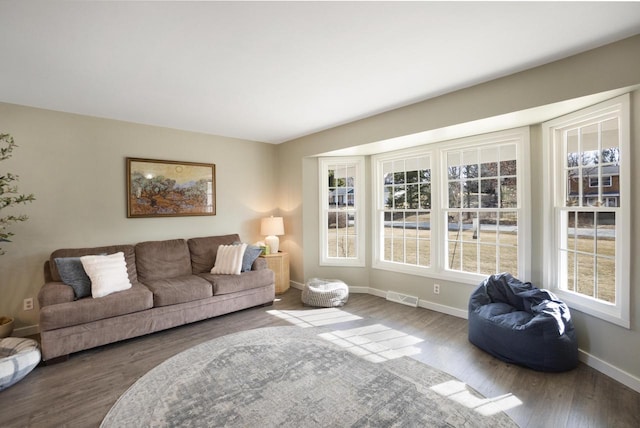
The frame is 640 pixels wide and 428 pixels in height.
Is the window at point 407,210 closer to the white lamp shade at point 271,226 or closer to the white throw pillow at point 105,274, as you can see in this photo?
the white lamp shade at point 271,226

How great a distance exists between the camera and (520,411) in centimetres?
201

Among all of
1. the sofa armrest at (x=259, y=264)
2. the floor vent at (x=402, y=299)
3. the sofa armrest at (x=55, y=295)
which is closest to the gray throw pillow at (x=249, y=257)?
the sofa armrest at (x=259, y=264)

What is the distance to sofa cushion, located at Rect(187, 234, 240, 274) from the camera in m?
4.24

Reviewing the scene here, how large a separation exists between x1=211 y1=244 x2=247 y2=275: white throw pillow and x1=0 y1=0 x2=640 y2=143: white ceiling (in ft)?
6.25

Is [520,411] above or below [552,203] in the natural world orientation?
below

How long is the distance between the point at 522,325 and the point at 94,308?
12.9 feet

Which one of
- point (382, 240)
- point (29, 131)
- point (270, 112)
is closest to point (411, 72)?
point (270, 112)

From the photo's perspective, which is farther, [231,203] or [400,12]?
[231,203]

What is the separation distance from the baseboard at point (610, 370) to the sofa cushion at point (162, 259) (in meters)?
4.43

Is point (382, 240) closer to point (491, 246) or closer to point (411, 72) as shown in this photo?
point (491, 246)

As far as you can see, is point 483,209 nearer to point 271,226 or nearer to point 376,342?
point 376,342

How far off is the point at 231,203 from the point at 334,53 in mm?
3274

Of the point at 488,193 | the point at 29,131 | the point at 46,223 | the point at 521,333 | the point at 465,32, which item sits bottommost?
the point at 521,333

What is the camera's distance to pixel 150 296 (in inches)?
128
